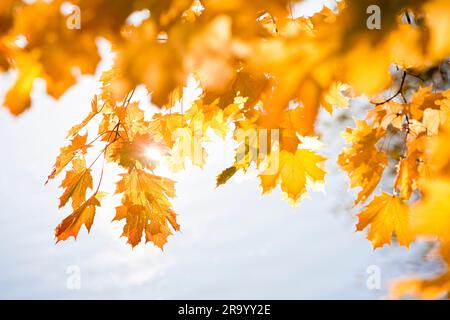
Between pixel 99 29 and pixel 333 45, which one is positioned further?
pixel 99 29

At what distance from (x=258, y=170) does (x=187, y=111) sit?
0.61 metres

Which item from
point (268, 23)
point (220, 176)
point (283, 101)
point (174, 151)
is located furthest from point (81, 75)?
point (174, 151)

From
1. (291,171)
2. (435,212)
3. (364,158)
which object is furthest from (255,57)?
(364,158)

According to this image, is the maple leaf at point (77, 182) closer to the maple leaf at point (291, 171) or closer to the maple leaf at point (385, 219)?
the maple leaf at point (291, 171)

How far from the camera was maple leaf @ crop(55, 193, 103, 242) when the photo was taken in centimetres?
223

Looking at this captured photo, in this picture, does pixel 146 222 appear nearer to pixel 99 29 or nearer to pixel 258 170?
pixel 258 170

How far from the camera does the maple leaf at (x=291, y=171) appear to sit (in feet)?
6.86

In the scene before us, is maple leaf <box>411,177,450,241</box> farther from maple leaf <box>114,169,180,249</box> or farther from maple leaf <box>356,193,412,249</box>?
maple leaf <box>114,169,180,249</box>

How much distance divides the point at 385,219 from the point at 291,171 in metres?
0.62

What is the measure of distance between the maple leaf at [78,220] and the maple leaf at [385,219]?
4.72 feet

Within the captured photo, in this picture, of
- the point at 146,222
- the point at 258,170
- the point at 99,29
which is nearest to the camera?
the point at 99,29

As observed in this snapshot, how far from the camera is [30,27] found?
1.11 meters

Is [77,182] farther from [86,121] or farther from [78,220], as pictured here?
[86,121]

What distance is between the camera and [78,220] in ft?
7.47
